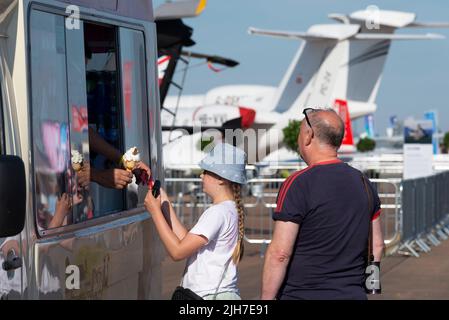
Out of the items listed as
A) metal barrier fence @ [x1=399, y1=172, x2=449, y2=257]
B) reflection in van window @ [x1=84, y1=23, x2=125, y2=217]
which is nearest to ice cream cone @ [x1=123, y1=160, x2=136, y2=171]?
reflection in van window @ [x1=84, y1=23, x2=125, y2=217]

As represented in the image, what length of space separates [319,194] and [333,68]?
48362 millimetres

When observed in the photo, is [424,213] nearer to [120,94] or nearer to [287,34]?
[120,94]

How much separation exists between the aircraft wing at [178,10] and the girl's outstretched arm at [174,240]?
859 cm

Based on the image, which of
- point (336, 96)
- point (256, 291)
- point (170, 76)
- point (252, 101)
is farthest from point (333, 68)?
point (256, 291)

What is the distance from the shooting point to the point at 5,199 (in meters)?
3.52

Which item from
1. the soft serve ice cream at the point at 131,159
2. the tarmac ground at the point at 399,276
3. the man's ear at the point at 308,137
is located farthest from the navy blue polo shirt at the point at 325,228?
the tarmac ground at the point at 399,276

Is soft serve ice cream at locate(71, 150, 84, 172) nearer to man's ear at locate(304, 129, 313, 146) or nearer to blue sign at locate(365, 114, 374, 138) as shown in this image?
man's ear at locate(304, 129, 313, 146)

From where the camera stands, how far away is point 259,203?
18672 millimetres

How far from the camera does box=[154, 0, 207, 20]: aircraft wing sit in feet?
43.8

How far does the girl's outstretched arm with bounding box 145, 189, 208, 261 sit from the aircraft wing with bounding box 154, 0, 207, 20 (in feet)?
28.2

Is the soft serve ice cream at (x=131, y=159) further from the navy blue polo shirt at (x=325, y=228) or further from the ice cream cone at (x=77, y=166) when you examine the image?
the navy blue polo shirt at (x=325, y=228)

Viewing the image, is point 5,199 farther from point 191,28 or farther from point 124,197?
point 191,28

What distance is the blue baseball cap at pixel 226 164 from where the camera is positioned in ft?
15.5

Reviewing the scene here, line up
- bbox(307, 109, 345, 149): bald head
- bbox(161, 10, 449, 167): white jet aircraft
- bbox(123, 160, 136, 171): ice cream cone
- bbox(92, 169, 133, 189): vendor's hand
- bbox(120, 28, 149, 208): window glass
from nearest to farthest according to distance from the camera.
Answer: bbox(307, 109, 345, 149): bald head, bbox(123, 160, 136, 171): ice cream cone, bbox(92, 169, 133, 189): vendor's hand, bbox(120, 28, 149, 208): window glass, bbox(161, 10, 449, 167): white jet aircraft
